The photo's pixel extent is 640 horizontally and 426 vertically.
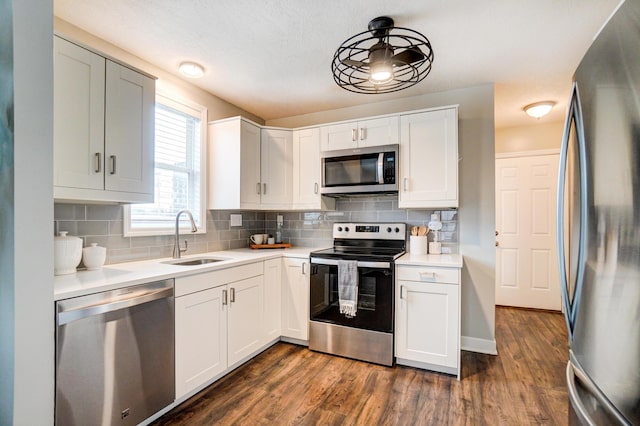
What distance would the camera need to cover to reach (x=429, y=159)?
109 inches

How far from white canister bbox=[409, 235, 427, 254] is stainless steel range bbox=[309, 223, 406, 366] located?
0.39 ft

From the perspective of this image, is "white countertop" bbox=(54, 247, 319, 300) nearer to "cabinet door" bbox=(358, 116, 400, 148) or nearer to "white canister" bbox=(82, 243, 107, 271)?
"white canister" bbox=(82, 243, 107, 271)

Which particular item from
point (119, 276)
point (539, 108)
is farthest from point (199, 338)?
point (539, 108)

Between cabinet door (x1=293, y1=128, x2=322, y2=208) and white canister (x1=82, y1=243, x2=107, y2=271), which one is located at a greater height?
cabinet door (x1=293, y1=128, x2=322, y2=208)

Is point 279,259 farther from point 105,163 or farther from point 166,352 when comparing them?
point 105,163

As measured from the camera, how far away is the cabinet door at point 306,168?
3227 mm

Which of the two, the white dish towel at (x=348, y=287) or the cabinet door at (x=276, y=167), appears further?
the cabinet door at (x=276, y=167)

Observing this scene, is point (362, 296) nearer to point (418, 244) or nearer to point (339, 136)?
point (418, 244)

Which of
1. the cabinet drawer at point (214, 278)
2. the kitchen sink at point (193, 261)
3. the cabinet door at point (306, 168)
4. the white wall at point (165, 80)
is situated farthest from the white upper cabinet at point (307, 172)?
the kitchen sink at point (193, 261)

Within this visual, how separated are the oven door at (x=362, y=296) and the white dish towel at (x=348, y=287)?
0.05m

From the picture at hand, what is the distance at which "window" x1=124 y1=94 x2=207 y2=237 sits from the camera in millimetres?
2475

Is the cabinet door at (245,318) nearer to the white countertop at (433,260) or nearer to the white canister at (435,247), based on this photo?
the white countertop at (433,260)

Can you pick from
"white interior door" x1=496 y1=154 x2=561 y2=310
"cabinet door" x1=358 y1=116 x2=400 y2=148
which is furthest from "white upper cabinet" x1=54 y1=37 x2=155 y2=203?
"white interior door" x1=496 y1=154 x2=561 y2=310

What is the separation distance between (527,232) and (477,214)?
6.07 ft
